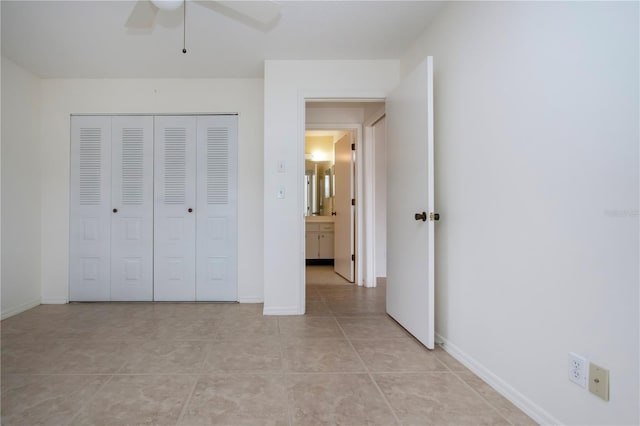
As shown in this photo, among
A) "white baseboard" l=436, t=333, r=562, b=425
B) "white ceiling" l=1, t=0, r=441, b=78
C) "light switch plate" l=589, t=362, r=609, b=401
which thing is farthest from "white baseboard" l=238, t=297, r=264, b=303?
"light switch plate" l=589, t=362, r=609, b=401

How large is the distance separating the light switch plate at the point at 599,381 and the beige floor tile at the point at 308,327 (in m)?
1.56

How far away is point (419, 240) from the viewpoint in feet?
7.72

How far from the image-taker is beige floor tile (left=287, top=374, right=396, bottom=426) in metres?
1.49

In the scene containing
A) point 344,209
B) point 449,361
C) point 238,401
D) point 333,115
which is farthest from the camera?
point 344,209

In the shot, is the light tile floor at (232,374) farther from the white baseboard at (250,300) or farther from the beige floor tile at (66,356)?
the white baseboard at (250,300)

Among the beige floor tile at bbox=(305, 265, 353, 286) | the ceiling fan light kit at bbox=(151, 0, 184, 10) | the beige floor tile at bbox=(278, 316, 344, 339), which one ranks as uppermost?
the ceiling fan light kit at bbox=(151, 0, 184, 10)

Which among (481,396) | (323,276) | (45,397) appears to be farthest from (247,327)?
(323,276)

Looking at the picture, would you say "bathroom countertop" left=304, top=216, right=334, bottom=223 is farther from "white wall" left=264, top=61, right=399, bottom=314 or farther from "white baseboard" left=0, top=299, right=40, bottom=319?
"white baseboard" left=0, top=299, right=40, bottom=319

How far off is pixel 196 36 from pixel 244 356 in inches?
95.1

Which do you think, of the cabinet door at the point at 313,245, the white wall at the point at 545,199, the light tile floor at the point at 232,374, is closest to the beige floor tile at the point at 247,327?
the light tile floor at the point at 232,374

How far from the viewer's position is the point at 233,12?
92.0 inches

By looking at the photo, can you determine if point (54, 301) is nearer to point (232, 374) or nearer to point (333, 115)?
point (232, 374)

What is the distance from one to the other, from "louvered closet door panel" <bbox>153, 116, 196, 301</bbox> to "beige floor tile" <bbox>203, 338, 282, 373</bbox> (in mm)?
1395

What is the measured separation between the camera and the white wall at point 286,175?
305cm
